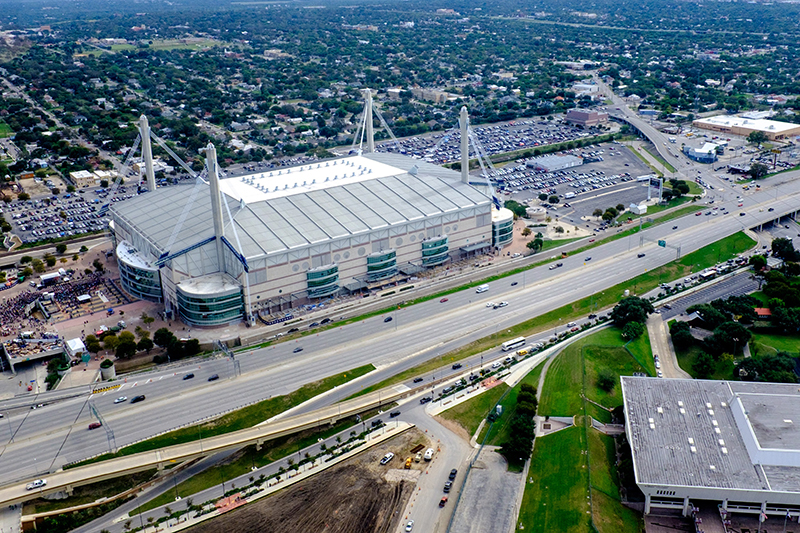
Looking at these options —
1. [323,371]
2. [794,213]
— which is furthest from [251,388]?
[794,213]

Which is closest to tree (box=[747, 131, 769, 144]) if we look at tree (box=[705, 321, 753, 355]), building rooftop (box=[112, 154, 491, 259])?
building rooftop (box=[112, 154, 491, 259])

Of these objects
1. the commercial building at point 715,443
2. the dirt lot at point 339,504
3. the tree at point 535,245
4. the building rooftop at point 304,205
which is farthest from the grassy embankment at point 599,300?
the building rooftop at point 304,205

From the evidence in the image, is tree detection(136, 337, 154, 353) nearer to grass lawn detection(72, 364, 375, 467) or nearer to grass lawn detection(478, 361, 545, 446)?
grass lawn detection(72, 364, 375, 467)

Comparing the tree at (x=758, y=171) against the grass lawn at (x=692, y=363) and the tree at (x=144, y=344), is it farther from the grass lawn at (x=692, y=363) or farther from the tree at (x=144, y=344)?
the tree at (x=144, y=344)

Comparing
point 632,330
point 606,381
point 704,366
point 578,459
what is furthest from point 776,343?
point 578,459

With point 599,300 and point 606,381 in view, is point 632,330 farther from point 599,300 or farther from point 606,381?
point 606,381
